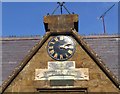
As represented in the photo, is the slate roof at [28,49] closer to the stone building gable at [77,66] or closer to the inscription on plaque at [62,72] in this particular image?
the stone building gable at [77,66]

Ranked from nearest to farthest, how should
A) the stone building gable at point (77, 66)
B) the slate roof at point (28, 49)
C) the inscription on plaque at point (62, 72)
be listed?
the stone building gable at point (77, 66), the inscription on plaque at point (62, 72), the slate roof at point (28, 49)

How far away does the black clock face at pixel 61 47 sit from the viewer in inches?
971

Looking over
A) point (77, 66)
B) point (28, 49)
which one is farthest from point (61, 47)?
point (28, 49)

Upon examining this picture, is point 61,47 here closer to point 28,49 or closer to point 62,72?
point 62,72

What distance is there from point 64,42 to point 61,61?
3.66 ft

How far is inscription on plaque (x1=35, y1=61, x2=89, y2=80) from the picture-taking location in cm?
2411

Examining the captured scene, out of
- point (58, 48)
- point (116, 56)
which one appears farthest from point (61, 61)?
point (116, 56)

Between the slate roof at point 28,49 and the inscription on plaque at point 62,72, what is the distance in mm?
3150

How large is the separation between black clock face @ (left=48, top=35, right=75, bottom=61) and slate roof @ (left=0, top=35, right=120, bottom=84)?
3.38 metres

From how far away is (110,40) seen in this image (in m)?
29.2

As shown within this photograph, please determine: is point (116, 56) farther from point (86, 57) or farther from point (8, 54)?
point (8, 54)

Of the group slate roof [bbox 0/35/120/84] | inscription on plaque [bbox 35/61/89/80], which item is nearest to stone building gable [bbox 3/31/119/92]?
inscription on plaque [bbox 35/61/89/80]

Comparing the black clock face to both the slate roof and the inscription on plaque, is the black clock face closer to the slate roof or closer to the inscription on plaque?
the inscription on plaque

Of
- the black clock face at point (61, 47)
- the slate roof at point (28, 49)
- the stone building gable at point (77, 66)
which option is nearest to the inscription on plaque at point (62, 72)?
the stone building gable at point (77, 66)
